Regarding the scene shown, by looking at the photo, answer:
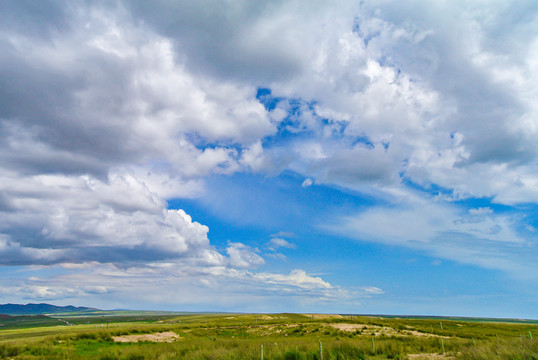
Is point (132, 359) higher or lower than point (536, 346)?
lower

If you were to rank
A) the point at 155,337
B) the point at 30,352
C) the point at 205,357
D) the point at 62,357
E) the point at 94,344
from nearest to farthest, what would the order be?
the point at 205,357
the point at 62,357
the point at 30,352
the point at 94,344
the point at 155,337

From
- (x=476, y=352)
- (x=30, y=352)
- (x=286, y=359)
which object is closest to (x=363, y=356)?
(x=286, y=359)

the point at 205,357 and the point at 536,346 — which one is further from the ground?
the point at 536,346

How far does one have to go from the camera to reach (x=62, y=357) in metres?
28.5

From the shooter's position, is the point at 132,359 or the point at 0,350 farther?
the point at 0,350

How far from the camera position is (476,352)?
19.0m

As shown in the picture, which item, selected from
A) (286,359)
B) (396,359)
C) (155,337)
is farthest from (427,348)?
(155,337)

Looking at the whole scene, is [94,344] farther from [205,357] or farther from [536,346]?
[536,346]

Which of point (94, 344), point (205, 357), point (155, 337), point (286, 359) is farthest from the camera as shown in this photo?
point (155, 337)

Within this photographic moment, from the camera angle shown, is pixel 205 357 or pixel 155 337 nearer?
pixel 205 357

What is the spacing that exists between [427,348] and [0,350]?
136ft

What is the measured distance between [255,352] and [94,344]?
28002 mm

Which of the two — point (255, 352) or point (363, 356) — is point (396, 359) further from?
point (255, 352)

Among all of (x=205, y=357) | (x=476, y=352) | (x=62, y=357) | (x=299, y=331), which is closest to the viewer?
(x=476, y=352)
